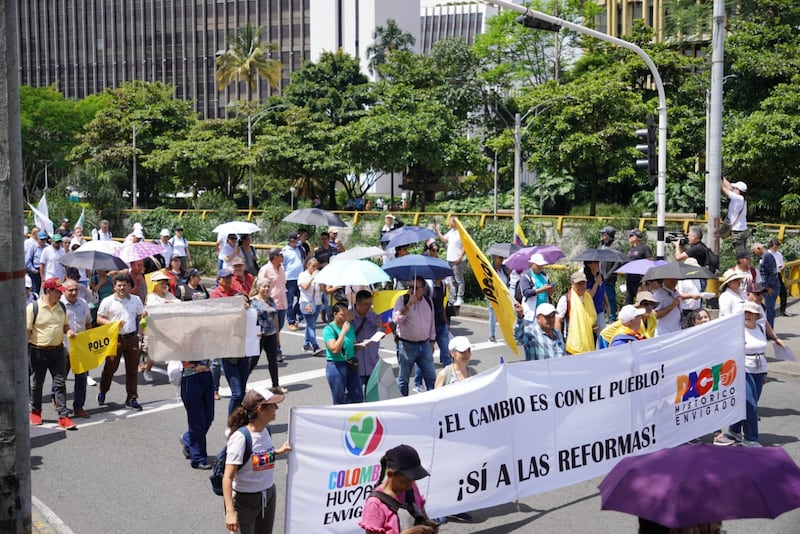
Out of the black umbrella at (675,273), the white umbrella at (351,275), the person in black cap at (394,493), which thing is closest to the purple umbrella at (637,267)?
the black umbrella at (675,273)

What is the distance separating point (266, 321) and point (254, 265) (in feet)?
18.7

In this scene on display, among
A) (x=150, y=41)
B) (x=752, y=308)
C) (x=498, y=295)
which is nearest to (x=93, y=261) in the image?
(x=498, y=295)

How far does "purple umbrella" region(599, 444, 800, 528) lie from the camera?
163 inches

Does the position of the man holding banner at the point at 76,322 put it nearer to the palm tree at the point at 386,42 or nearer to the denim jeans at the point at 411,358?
the denim jeans at the point at 411,358

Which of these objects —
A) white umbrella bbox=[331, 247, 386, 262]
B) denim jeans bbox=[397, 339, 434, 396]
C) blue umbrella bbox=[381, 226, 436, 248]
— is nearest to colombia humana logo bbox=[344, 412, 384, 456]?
denim jeans bbox=[397, 339, 434, 396]

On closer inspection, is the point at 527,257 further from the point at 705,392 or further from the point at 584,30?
the point at 705,392

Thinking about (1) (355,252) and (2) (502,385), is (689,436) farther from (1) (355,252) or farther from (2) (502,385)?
(1) (355,252)

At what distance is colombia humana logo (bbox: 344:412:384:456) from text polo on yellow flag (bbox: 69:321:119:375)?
18.0 feet

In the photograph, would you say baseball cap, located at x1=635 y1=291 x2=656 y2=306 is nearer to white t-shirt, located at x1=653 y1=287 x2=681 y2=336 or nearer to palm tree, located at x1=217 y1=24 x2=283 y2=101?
white t-shirt, located at x1=653 y1=287 x2=681 y2=336

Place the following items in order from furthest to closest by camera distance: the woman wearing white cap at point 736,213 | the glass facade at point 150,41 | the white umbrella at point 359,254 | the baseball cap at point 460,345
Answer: the glass facade at point 150,41
the woman wearing white cap at point 736,213
the white umbrella at point 359,254
the baseball cap at point 460,345

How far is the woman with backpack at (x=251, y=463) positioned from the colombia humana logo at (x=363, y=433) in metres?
0.47

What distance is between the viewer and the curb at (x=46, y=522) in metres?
7.17

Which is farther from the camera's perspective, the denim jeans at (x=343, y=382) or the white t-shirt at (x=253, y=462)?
the denim jeans at (x=343, y=382)

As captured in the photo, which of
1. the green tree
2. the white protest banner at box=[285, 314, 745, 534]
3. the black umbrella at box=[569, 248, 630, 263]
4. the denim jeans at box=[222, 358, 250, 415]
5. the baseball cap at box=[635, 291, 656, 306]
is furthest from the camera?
the green tree
